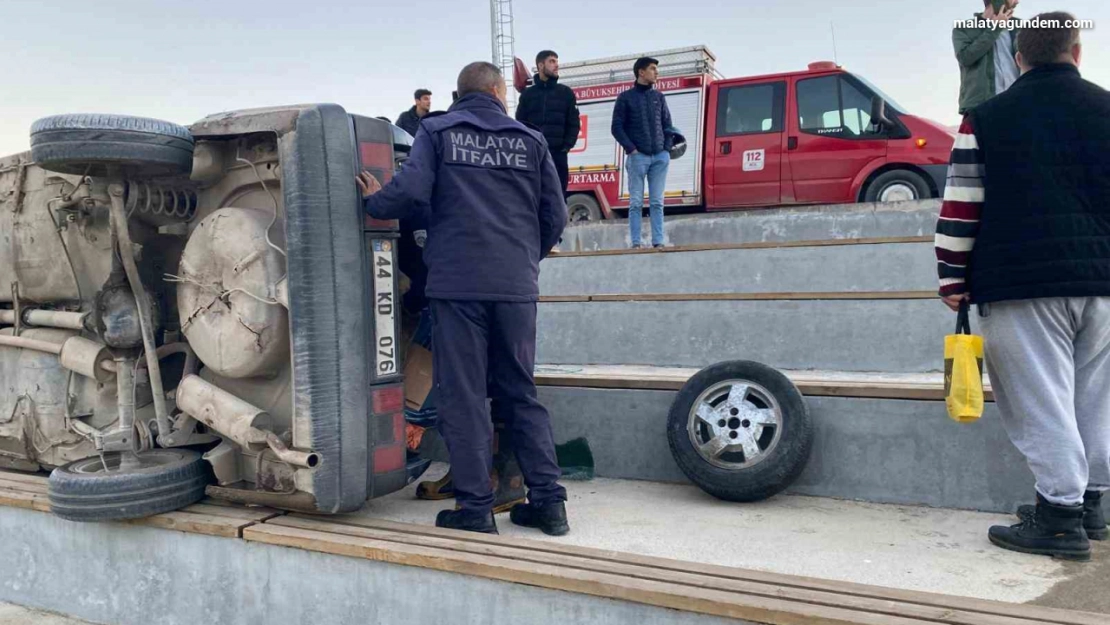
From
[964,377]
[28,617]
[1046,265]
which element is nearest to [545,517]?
[964,377]

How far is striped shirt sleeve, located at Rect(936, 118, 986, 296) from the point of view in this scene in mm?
2984

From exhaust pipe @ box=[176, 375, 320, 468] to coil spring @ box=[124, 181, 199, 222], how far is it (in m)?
0.71

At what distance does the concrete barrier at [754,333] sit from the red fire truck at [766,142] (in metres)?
5.56

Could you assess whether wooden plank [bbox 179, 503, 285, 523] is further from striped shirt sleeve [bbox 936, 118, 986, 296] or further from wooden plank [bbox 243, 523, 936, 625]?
striped shirt sleeve [bbox 936, 118, 986, 296]

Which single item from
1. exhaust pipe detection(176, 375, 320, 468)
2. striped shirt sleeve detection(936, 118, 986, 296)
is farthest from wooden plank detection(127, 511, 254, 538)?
striped shirt sleeve detection(936, 118, 986, 296)

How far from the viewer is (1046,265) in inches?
111

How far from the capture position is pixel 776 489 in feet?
11.3

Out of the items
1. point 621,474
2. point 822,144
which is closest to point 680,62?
point 822,144

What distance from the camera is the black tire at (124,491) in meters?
3.16

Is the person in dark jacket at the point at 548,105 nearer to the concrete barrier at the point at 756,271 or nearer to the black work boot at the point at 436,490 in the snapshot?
the concrete barrier at the point at 756,271

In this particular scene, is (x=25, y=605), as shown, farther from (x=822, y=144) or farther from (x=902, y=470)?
(x=822, y=144)

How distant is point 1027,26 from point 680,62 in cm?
993

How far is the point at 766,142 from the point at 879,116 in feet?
4.77

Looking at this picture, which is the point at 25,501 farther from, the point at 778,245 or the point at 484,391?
the point at 778,245
